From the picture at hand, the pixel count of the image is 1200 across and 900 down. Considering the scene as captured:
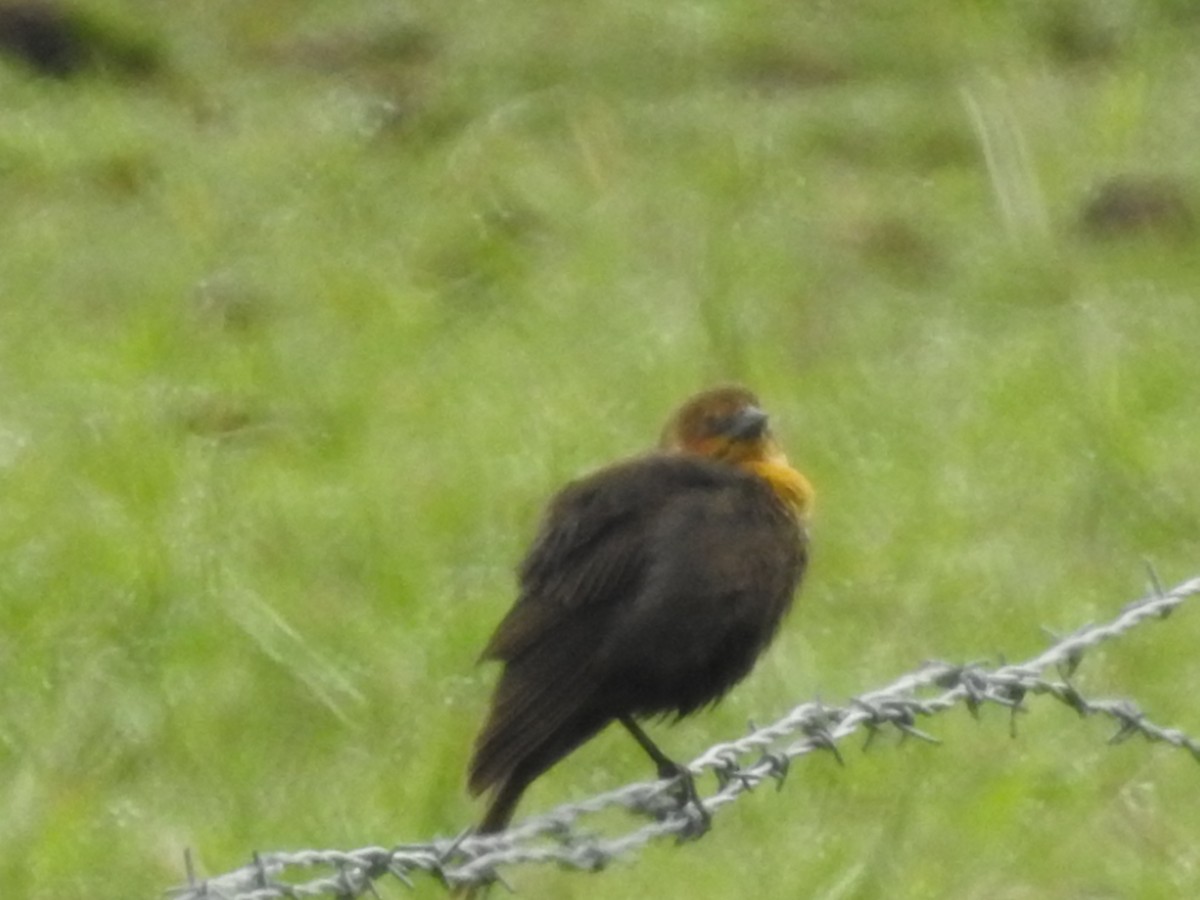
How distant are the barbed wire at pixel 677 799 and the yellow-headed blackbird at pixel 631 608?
6.1 inches

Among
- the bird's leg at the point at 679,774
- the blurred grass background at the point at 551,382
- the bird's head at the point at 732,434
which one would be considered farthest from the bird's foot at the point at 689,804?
the blurred grass background at the point at 551,382

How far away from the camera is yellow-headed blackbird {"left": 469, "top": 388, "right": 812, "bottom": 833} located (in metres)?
5.59

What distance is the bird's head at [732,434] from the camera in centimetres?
638

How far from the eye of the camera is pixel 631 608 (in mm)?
5715

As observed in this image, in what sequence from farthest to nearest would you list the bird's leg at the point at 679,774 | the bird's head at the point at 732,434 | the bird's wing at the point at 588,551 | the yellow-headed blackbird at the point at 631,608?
the bird's head at the point at 732,434 < the bird's leg at the point at 679,774 < the bird's wing at the point at 588,551 < the yellow-headed blackbird at the point at 631,608

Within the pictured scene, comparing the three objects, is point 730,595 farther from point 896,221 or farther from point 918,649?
point 896,221

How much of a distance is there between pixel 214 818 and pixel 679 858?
1062 millimetres

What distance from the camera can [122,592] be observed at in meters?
8.87

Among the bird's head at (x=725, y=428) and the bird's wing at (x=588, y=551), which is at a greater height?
the bird's wing at (x=588, y=551)

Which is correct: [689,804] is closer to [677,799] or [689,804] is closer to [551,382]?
[677,799]

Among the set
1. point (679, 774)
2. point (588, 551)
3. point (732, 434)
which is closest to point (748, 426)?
point (732, 434)

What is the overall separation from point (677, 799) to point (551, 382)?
476 cm

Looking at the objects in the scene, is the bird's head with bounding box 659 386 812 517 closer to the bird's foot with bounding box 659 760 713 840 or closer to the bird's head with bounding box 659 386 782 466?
the bird's head with bounding box 659 386 782 466

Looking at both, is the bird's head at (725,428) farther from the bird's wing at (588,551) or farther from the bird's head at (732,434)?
the bird's wing at (588,551)
